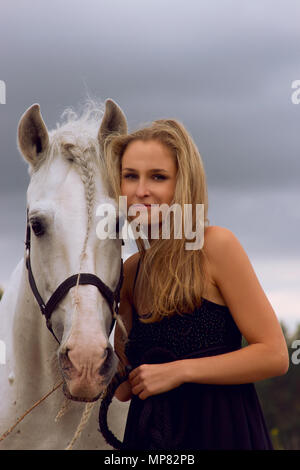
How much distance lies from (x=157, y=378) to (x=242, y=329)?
0.45 meters

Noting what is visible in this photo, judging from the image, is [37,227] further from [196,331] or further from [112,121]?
[196,331]

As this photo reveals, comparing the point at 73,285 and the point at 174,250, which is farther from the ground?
the point at 174,250

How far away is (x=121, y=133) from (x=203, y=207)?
77 centimetres

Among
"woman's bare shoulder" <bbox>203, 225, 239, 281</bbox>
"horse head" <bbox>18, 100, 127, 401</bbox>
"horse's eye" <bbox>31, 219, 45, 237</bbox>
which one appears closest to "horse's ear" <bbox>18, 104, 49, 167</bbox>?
"horse head" <bbox>18, 100, 127, 401</bbox>

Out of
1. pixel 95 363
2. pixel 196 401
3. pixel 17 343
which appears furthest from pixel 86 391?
pixel 17 343

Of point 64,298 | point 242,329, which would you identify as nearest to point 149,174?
point 64,298

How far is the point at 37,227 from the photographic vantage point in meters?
3.17

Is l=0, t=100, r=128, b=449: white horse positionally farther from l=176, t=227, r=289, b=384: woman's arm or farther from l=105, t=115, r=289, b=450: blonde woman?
l=176, t=227, r=289, b=384: woman's arm

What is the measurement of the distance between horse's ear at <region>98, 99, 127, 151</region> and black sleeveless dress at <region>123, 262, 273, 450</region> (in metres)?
1.16

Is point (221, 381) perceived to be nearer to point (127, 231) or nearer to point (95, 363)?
point (95, 363)

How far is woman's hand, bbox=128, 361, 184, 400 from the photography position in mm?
2828

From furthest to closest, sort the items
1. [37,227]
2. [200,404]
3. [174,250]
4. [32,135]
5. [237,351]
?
[32,135] → [37,227] → [174,250] → [200,404] → [237,351]

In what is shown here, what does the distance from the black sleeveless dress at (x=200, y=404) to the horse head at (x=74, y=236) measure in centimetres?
28
